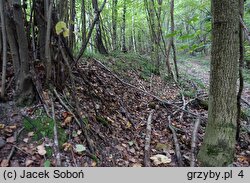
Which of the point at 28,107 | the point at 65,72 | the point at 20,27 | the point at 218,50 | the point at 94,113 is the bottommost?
the point at 94,113

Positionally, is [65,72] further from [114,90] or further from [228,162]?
[228,162]

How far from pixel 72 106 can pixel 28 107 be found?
1.77ft

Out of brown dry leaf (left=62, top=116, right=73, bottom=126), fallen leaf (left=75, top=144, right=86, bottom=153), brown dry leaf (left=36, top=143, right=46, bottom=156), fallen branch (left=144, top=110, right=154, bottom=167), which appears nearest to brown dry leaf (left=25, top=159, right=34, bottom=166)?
brown dry leaf (left=36, top=143, right=46, bottom=156)

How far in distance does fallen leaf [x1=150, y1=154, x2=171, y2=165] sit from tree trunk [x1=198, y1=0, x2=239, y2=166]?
1.44 feet

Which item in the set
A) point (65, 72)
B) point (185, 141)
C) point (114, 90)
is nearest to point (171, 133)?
point (185, 141)

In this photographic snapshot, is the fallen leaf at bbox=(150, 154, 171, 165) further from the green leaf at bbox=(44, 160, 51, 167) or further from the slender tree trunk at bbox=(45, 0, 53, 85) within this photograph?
the slender tree trunk at bbox=(45, 0, 53, 85)

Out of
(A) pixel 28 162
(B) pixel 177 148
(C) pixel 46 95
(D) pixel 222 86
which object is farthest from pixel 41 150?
(D) pixel 222 86

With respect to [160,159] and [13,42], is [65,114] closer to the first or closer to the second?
[13,42]

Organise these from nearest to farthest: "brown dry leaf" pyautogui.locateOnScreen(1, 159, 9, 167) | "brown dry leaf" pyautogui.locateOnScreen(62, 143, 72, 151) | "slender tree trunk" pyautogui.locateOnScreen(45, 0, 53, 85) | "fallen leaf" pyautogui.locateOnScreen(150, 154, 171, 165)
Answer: "brown dry leaf" pyautogui.locateOnScreen(1, 159, 9, 167) → "brown dry leaf" pyautogui.locateOnScreen(62, 143, 72, 151) → "slender tree trunk" pyautogui.locateOnScreen(45, 0, 53, 85) → "fallen leaf" pyautogui.locateOnScreen(150, 154, 171, 165)

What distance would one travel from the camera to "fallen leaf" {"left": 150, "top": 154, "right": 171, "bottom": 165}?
9.67ft

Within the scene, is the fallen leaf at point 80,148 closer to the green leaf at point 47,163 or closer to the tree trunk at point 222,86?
the green leaf at point 47,163

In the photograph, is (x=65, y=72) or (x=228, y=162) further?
(x=65, y=72)

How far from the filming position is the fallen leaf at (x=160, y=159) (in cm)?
295

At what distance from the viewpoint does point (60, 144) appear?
2633mm
